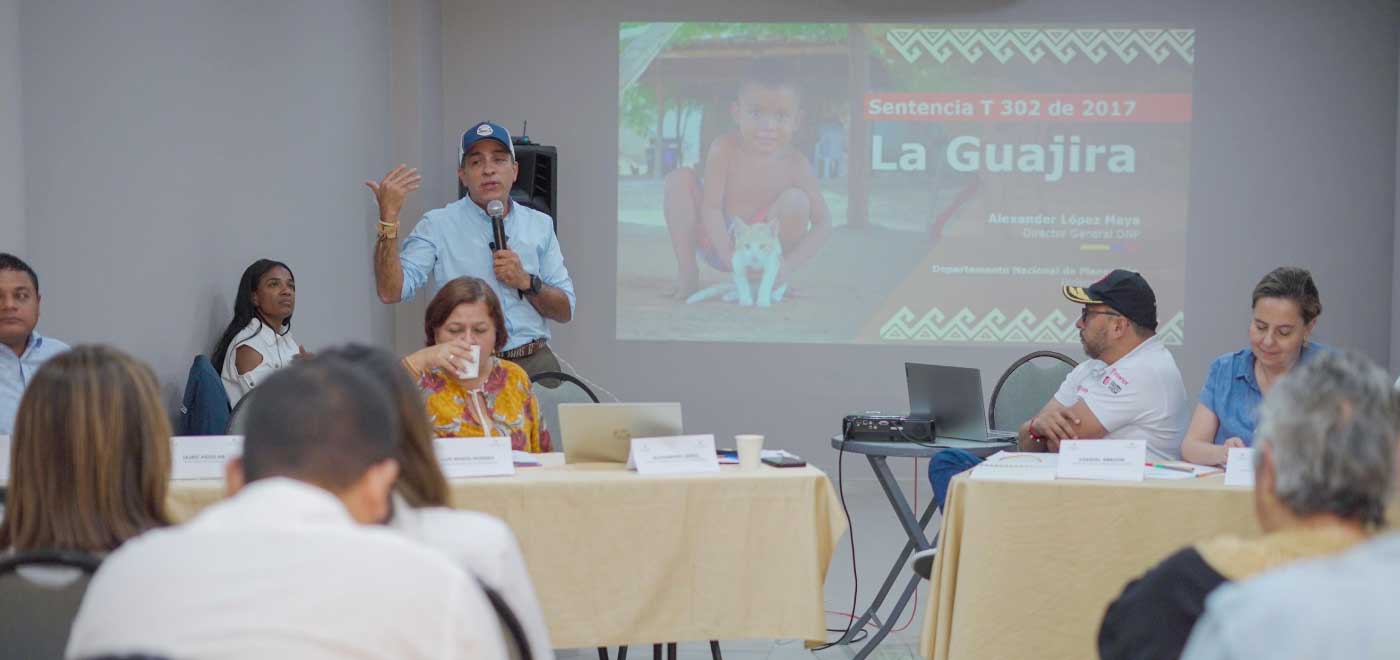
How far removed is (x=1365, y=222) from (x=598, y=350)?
161 inches

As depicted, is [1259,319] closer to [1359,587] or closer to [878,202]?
[1359,587]

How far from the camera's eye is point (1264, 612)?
1.12 m

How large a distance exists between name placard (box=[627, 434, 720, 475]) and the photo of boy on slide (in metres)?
3.91

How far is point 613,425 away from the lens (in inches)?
121

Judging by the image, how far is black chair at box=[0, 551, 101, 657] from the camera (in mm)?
1661

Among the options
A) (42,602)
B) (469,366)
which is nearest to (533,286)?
(469,366)

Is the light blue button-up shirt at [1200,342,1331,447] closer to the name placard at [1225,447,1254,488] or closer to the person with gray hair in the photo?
the name placard at [1225,447,1254,488]

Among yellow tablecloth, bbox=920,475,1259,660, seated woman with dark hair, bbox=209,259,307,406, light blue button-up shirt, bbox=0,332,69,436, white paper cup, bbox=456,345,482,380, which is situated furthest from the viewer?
seated woman with dark hair, bbox=209,259,307,406

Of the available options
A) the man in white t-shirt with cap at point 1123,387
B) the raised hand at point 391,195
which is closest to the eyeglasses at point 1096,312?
the man in white t-shirt with cap at point 1123,387

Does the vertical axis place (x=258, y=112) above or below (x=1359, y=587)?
above

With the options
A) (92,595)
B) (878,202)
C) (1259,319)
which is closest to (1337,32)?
(878,202)

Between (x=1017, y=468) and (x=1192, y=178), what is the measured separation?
170 inches

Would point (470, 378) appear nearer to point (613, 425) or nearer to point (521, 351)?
point (613, 425)

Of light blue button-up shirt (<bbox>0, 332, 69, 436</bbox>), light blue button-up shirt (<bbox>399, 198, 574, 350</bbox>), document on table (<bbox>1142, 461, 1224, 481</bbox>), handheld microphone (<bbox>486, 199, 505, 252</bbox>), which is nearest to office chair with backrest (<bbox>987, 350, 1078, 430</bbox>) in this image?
document on table (<bbox>1142, 461, 1224, 481</bbox>)
